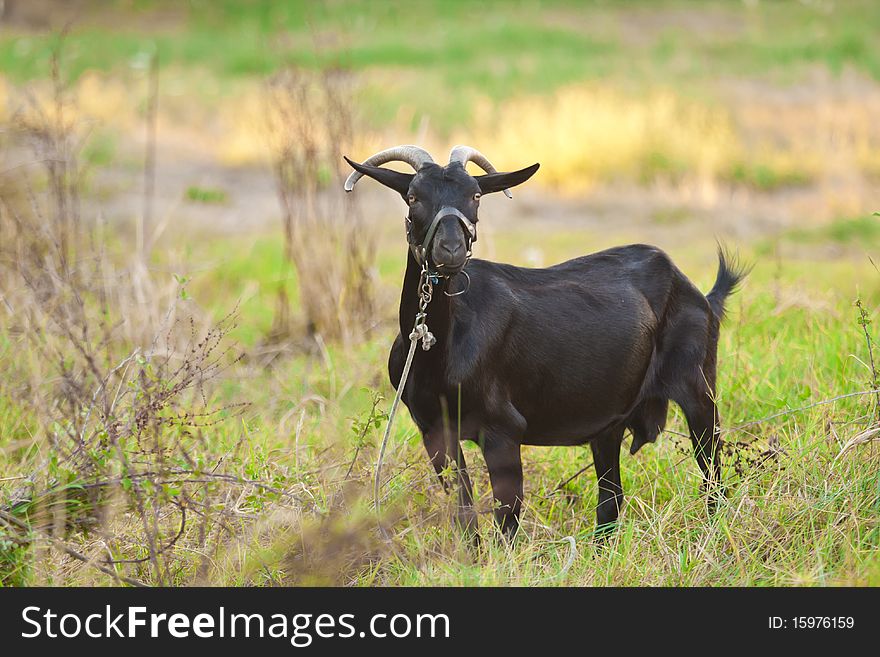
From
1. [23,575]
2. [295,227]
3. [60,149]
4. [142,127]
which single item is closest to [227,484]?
[23,575]

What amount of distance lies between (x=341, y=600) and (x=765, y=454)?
2017 mm

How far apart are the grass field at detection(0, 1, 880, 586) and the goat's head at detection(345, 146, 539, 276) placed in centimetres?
86

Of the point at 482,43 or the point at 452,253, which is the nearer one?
the point at 452,253

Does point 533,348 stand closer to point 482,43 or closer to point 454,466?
point 454,466

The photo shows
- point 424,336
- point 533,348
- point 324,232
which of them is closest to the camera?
point 424,336

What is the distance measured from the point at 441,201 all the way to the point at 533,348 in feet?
2.80

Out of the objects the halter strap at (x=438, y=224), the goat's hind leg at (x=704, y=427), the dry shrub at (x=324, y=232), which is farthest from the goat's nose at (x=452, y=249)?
the dry shrub at (x=324, y=232)

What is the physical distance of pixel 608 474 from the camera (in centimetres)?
532

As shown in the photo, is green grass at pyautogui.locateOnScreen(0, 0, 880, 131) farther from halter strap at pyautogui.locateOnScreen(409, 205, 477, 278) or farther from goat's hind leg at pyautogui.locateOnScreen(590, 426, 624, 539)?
halter strap at pyautogui.locateOnScreen(409, 205, 477, 278)

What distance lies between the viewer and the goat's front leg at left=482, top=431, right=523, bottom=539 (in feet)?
15.1

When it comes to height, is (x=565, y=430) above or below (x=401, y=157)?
below

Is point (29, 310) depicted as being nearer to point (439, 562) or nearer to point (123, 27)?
point (439, 562)

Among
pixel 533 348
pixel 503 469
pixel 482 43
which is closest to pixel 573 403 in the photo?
pixel 533 348

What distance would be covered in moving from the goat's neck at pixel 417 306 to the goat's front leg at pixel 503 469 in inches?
18.9
